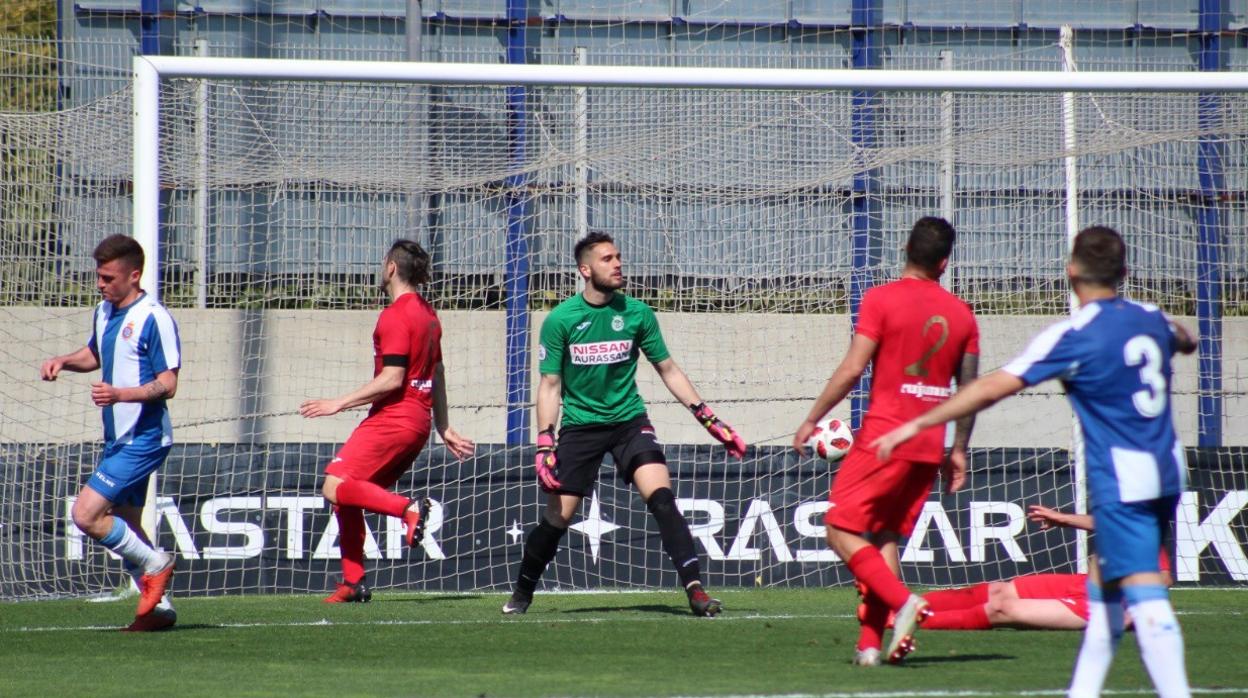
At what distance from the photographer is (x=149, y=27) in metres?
12.0

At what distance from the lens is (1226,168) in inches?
426

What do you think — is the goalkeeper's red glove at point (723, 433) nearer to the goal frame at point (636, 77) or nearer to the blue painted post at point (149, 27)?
the goal frame at point (636, 77)

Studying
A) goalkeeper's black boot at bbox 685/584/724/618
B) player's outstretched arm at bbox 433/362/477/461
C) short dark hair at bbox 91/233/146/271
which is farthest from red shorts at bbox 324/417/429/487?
goalkeeper's black boot at bbox 685/584/724/618

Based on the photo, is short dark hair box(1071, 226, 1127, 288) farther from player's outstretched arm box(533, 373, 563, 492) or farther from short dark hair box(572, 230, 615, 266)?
player's outstretched arm box(533, 373, 563, 492)

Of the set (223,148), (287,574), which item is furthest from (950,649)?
(223,148)

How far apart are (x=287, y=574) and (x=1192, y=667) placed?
6119 mm

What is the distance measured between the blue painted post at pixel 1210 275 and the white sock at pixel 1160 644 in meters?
7.04

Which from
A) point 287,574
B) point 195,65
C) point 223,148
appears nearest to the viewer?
point 195,65

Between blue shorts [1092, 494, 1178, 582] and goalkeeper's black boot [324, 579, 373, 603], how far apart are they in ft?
18.1

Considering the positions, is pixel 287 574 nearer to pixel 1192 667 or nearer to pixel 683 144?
pixel 683 144

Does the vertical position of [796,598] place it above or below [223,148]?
below

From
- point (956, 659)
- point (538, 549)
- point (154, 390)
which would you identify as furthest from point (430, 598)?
point (956, 659)

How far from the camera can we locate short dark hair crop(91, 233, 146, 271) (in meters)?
7.02

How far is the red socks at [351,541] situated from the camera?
8805mm
